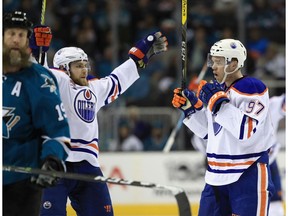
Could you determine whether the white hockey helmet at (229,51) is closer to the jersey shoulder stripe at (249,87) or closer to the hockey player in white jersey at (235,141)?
the hockey player in white jersey at (235,141)

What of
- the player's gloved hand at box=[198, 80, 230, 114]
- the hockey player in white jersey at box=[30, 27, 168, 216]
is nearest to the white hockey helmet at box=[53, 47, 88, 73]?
the hockey player in white jersey at box=[30, 27, 168, 216]

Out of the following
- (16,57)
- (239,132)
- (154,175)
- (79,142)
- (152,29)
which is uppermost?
(16,57)

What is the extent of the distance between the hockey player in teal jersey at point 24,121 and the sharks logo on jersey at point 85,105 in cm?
→ 102

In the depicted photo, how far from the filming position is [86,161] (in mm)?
4730

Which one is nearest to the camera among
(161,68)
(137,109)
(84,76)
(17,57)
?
(17,57)

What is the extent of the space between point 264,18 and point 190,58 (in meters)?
1.14

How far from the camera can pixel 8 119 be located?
11.9 ft

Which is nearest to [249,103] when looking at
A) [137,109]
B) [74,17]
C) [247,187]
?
[247,187]

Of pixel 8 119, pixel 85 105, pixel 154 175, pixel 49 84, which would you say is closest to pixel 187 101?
pixel 85 105

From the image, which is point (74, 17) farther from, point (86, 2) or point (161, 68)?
point (161, 68)

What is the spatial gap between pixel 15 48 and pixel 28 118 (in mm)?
299

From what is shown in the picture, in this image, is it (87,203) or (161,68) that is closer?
(87,203)

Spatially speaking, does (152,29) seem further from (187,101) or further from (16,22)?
(16,22)

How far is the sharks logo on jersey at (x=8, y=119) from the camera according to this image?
361 cm
